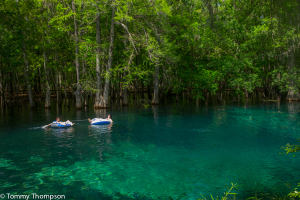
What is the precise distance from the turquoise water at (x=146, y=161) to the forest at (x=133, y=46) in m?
14.8

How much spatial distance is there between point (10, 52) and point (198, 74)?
25.9m

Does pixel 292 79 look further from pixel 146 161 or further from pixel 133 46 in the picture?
pixel 146 161

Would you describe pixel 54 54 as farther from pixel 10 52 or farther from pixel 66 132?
pixel 66 132

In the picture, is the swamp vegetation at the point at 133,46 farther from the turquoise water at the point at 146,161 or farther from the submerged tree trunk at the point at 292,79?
the turquoise water at the point at 146,161

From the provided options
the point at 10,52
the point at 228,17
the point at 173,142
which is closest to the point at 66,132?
the point at 173,142

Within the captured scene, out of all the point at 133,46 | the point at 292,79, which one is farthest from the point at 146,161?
the point at 292,79

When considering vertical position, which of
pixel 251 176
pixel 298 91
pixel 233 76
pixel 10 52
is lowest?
pixel 251 176

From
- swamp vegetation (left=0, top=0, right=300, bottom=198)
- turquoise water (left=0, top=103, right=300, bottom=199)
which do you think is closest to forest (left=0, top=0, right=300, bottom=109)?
swamp vegetation (left=0, top=0, right=300, bottom=198)

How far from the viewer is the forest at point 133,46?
3238cm

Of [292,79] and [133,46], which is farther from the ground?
[133,46]

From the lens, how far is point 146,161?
494 inches

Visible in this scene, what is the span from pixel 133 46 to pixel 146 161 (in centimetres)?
2466

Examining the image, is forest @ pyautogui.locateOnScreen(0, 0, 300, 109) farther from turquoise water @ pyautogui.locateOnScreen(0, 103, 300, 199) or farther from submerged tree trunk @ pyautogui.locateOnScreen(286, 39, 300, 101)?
turquoise water @ pyautogui.locateOnScreen(0, 103, 300, 199)

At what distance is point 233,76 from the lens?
40.4 metres
